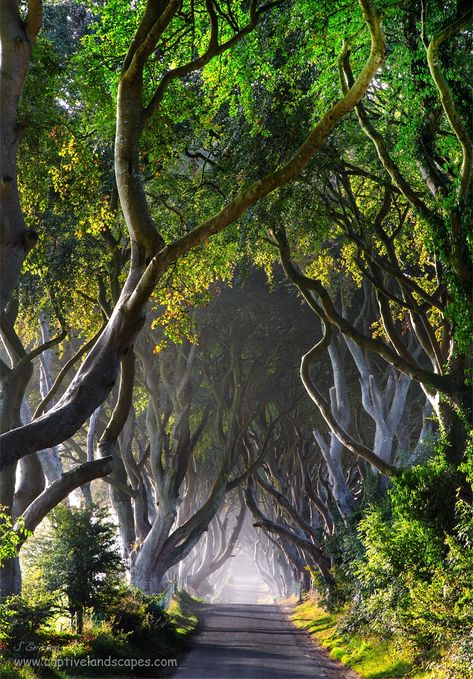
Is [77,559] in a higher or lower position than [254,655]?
higher

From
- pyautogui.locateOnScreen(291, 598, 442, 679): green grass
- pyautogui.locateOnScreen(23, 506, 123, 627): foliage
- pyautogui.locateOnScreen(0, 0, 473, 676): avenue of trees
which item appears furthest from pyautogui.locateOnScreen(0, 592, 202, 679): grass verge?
pyautogui.locateOnScreen(291, 598, 442, 679): green grass

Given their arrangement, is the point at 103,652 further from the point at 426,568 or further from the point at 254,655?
the point at 426,568

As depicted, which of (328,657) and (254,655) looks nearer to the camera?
(328,657)

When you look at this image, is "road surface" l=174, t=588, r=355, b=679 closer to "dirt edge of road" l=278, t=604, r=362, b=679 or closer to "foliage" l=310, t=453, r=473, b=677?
"dirt edge of road" l=278, t=604, r=362, b=679

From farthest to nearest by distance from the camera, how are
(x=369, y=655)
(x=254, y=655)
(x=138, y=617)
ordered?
1. (x=254, y=655)
2. (x=138, y=617)
3. (x=369, y=655)

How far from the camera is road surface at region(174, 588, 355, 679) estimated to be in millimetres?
14094

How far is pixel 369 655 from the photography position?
1467cm

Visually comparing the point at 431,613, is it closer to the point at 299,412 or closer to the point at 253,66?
the point at 253,66

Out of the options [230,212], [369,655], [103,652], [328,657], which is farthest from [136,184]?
[328,657]

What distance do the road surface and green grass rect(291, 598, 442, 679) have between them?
0.33 metres

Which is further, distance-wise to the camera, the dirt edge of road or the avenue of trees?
the dirt edge of road

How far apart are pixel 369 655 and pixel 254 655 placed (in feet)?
11.8

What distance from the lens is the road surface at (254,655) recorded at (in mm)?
14094

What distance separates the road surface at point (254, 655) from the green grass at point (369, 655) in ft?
1.07
